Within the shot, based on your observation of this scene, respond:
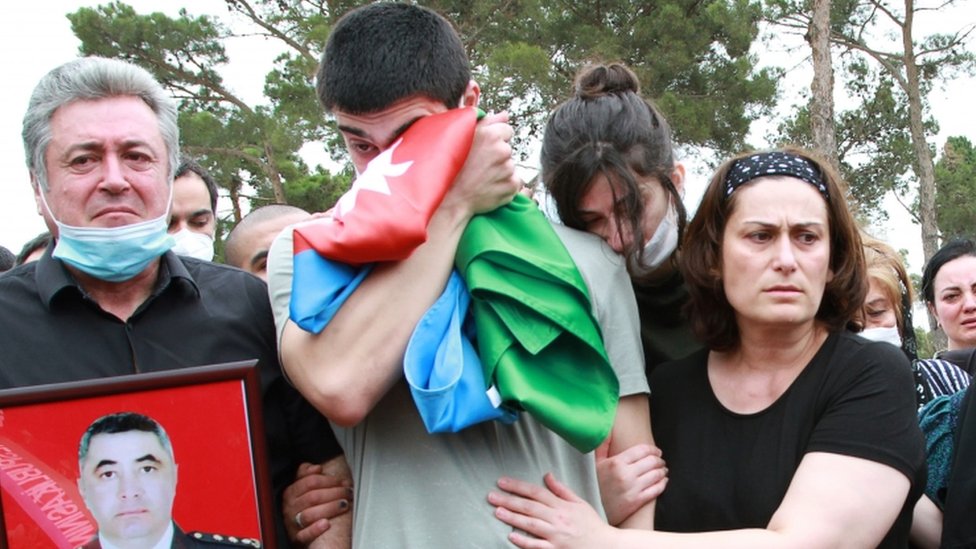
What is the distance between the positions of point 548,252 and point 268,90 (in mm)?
16336

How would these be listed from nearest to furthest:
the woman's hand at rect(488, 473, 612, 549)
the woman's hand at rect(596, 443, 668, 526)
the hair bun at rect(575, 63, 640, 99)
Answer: the woman's hand at rect(488, 473, 612, 549) < the woman's hand at rect(596, 443, 668, 526) < the hair bun at rect(575, 63, 640, 99)

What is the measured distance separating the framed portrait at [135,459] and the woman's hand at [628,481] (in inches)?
30.6

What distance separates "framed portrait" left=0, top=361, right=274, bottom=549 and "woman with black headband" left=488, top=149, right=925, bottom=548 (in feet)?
1.93

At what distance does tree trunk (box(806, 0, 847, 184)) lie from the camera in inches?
650

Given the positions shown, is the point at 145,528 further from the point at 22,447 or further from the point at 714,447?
the point at 714,447

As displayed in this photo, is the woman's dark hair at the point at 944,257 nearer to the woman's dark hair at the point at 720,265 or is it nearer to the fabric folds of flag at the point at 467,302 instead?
the woman's dark hair at the point at 720,265

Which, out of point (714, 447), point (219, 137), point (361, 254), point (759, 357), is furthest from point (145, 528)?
point (219, 137)

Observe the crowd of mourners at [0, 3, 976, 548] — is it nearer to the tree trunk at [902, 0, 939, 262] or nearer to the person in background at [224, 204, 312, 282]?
the person in background at [224, 204, 312, 282]

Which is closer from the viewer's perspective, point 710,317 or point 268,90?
point 710,317

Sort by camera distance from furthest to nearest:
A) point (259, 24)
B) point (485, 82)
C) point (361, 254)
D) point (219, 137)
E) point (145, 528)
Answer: point (259, 24)
point (219, 137)
point (485, 82)
point (145, 528)
point (361, 254)

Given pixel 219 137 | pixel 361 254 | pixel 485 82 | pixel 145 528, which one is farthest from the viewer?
pixel 219 137

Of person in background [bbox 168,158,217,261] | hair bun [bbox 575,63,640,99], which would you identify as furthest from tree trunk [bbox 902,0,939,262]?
hair bun [bbox 575,63,640,99]

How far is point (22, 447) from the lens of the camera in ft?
6.69

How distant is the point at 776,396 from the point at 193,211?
9.98 feet
